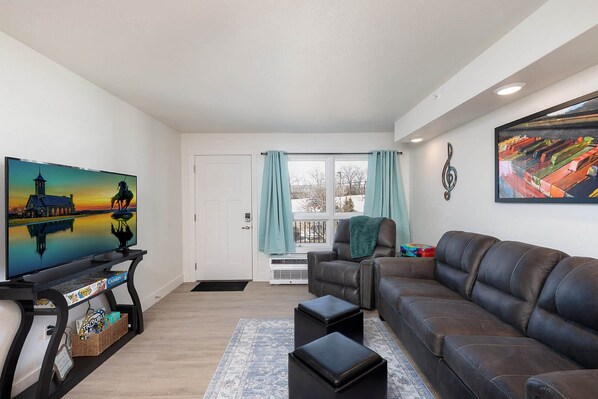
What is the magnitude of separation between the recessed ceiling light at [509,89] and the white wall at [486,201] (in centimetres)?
23

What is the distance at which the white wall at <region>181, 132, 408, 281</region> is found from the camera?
4305mm

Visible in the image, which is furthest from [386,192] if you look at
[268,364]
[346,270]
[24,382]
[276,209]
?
[24,382]

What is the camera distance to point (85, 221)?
206 cm

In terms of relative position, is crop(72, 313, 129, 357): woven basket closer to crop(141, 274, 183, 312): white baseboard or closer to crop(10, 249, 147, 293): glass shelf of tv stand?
crop(10, 249, 147, 293): glass shelf of tv stand

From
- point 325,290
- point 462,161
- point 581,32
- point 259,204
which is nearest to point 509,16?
point 581,32

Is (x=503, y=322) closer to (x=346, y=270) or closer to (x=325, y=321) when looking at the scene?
(x=325, y=321)

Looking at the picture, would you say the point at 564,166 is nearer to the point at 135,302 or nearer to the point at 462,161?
the point at 462,161

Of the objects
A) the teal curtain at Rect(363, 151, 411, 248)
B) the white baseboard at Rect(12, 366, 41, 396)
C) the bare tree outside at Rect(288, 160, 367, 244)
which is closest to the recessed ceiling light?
the teal curtain at Rect(363, 151, 411, 248)

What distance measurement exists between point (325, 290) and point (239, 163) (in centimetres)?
240

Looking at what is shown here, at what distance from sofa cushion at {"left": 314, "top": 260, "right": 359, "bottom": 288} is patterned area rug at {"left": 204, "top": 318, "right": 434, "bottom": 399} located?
1.62ft

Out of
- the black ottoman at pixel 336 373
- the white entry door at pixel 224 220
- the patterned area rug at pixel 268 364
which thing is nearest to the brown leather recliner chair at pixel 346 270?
the patterned area rug at pixel 268 364

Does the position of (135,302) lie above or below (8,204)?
below

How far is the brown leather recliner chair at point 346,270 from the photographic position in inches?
122

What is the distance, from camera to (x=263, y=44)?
1.82 meters
